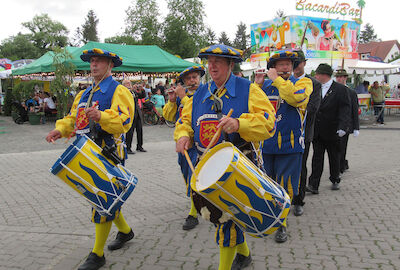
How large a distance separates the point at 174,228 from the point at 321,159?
2725 millimetres

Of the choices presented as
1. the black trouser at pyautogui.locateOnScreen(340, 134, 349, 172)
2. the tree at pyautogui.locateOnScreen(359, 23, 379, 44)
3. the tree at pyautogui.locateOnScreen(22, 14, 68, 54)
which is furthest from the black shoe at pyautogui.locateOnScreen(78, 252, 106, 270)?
the tree at pyautogui.locateOnScreen(359, 23, 379, 44)

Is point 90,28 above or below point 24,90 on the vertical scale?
above

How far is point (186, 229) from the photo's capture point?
4273mm

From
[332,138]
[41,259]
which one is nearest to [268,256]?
[41,259]

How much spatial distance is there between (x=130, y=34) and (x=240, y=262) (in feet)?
193

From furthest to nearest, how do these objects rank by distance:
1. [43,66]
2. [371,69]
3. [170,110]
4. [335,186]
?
[371,69]
[43,66]
[335,186]
[170,110]

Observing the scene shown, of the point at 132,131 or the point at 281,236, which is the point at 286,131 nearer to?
the point at 281,236

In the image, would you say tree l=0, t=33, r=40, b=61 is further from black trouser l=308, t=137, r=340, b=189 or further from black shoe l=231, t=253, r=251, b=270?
black shoe l=231, t=253, r=251, b=270

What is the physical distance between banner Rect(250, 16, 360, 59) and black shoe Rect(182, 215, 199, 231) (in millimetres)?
17811

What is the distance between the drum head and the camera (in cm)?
234

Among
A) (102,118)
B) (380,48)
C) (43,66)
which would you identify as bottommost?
(102,118)

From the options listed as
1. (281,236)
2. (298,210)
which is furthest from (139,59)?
(281,236)

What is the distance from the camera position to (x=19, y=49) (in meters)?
73.4

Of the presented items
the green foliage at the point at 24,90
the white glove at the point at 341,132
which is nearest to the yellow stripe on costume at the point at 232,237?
the white glove at the point at 341,132
